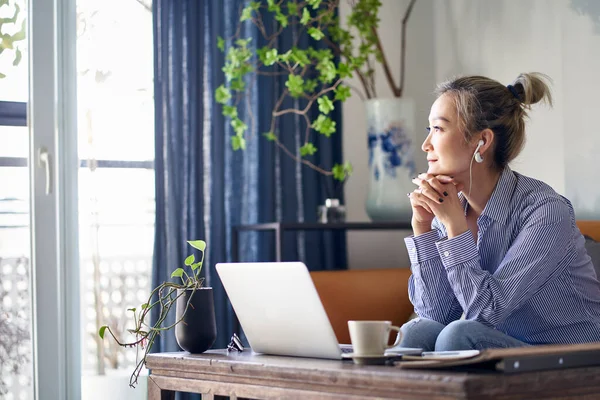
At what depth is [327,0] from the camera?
3.55 meters

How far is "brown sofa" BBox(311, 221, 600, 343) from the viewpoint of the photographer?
290 centimetres

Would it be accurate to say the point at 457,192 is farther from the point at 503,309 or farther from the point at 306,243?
the point at 306,243

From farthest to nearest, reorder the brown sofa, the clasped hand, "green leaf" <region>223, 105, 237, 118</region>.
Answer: "green leaf" <region>223, 105, 237, 118</region>, the brown sofa, the clasped hand

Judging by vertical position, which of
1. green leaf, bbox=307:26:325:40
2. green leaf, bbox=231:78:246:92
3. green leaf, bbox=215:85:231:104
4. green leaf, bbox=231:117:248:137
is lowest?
green leaf, bbox=231:117:248:137

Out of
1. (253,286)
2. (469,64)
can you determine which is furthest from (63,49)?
(253,286)

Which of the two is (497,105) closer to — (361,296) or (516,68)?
(361,296)

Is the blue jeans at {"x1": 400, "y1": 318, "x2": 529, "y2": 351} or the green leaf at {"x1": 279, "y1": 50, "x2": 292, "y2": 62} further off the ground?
the green leaf at {"x1": 279, "y1": 50, "x2": 292, "y2": 62}

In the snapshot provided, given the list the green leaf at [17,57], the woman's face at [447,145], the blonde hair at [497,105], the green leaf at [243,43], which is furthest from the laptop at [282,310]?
the green leaf at [17,57]

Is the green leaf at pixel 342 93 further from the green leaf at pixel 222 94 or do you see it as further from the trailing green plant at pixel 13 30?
the trailing green plant at pixel 13 30

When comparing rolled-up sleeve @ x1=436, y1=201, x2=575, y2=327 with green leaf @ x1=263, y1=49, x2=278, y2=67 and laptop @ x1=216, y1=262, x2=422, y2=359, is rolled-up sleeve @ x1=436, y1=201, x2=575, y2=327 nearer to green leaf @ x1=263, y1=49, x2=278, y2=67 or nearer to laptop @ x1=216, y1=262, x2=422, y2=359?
laptop @ x1=216, y1=262, x2=422, y2=359

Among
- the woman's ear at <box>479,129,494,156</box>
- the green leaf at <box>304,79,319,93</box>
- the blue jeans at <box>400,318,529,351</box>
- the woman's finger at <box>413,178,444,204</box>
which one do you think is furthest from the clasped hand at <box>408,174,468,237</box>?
the green leaf at <box>304,79,319,93</box>

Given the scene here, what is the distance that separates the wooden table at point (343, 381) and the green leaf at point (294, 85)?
169cm

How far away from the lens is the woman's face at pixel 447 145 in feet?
6.66

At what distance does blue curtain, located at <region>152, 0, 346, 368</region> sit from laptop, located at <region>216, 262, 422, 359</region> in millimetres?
1526
